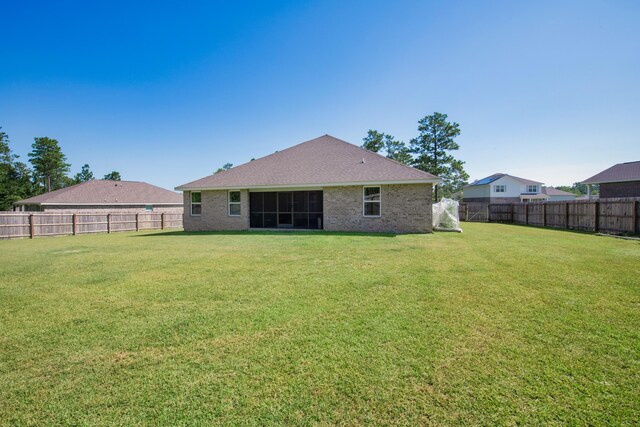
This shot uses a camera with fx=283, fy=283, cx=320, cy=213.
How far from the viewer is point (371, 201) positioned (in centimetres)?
1426

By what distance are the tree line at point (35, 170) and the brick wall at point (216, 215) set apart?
39965 millimetres

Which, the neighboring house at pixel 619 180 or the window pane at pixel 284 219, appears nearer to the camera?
the window pane at pixel 284 219

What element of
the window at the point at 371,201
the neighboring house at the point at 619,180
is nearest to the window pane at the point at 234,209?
the window at the point at 371,201

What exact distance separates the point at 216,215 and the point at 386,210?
33.2ft

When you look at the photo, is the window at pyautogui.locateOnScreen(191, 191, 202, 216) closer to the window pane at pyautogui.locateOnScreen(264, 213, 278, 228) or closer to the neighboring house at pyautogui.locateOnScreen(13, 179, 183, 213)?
the window pane at pyautogui.locateOnScreen(264, 213, 278, 228)

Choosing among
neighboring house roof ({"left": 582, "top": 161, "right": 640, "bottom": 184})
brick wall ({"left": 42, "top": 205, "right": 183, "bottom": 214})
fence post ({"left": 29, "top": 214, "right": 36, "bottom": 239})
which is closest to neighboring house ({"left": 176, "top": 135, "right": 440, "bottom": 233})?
fence post ({"left": 29, "top": 214, "right": 36, "bottom": 239})

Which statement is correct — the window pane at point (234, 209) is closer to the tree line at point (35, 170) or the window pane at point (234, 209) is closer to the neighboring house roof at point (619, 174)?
the neighboring house roof at point (619, 174)

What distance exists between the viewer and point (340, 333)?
3.33 m

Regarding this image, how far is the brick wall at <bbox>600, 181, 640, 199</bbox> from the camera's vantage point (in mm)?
21406

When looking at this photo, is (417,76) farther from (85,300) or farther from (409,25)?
(85,300)

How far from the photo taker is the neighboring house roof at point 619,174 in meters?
21.7

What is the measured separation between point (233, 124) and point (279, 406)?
2195 centimetres

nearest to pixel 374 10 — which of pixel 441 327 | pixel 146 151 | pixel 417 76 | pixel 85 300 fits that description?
pixel 417 76

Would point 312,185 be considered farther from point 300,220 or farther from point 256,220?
point 256,220
